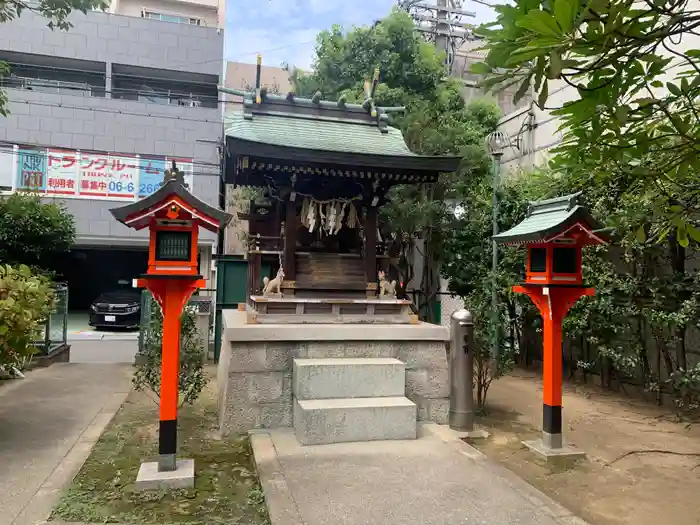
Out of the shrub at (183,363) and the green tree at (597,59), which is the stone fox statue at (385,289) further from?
the green tree at (597,59)

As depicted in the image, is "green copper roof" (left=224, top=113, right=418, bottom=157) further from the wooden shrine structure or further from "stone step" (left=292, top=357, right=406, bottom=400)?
"stone step" (left=292, top=357, right=406, bottom=400)

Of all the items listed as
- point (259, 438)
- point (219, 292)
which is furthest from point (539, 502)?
point (219, 292)

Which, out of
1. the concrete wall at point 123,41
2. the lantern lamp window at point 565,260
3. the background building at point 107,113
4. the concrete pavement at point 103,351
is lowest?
the concrete pavement at point 103,351

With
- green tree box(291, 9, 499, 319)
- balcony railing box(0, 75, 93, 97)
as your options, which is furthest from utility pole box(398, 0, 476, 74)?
balcony railing box(0, 75, 93, 97)

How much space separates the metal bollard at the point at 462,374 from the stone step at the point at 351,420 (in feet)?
2.85

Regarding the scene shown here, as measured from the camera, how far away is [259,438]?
600cm

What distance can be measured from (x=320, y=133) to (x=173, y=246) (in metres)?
4.76

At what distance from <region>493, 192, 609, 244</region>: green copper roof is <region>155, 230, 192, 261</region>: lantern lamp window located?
396 centimetres

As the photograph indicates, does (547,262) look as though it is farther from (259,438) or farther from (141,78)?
(141,78)

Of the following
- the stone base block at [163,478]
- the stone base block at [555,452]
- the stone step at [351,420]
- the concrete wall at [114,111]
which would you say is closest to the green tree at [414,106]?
the concrete wall at [114,111]

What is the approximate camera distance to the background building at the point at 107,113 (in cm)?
1783

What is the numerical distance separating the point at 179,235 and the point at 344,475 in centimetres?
296

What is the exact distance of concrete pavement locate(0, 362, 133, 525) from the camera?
4332mm

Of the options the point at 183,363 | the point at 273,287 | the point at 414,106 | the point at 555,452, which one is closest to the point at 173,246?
the point at 183,363
